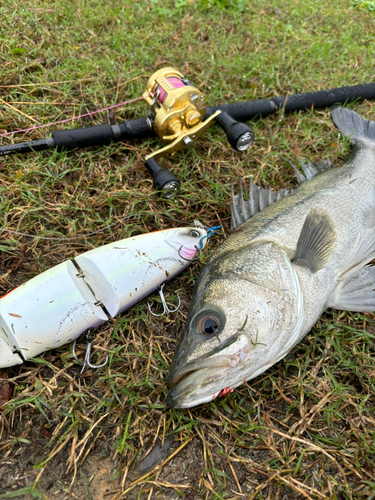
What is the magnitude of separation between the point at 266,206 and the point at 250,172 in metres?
0.57

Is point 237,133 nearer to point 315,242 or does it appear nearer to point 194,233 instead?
point 194,233

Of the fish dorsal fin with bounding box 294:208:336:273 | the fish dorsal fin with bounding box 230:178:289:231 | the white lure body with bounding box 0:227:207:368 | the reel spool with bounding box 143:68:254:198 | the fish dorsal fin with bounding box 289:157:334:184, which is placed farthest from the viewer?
the fish dorsal fin with bounding box 289:157:334:184

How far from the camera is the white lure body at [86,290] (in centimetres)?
208

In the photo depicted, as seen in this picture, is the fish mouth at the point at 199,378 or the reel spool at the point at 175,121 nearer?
the fish mouth at the point at 199,378

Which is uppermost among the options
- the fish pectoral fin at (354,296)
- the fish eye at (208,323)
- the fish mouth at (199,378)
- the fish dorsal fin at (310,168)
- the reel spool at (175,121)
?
the reel spool at (175,121)

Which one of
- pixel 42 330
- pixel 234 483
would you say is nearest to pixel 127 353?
pixel 42 330

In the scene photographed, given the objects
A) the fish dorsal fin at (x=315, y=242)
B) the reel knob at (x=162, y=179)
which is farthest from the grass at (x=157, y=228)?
the fish dorsal fin at (x=315, y=242)

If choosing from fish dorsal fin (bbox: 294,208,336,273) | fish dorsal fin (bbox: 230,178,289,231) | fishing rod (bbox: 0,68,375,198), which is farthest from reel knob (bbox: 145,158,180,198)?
fish dorsal fin (bbox: 294,208,336,273)

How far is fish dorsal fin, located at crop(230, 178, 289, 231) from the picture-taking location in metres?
2.83

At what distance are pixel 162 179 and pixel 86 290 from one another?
110 cm

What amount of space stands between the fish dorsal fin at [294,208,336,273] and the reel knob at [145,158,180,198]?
1055 millimetres

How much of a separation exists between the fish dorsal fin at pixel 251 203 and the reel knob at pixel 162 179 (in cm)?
47

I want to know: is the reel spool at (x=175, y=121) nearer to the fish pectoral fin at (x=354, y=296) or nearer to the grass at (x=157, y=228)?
the grass at (x=157, y=228)

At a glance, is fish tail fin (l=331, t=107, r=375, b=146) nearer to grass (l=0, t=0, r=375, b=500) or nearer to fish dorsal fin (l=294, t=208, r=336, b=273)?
grass (l=0, t=0, r=375, b=500)
